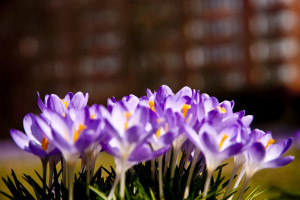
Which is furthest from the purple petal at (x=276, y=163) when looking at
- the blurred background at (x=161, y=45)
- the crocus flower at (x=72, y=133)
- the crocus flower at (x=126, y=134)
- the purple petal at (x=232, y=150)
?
the blurred background at (x=161, y=45)

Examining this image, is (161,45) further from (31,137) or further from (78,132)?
(78,132)

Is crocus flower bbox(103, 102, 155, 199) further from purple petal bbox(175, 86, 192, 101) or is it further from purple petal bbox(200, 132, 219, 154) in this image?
purple petal bbox(175, 86, 192, 101)

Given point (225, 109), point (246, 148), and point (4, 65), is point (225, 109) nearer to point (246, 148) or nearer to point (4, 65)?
point (246, 148)

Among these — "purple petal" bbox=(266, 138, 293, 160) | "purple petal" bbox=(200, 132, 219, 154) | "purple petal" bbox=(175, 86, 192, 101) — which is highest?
"purple petal" bbox=(175, 86, 192, 101)

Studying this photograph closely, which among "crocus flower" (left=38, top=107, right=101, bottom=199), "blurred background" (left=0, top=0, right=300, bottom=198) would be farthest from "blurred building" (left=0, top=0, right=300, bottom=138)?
"crocus flower" (left=38, top=107, right=101, bottom=199)

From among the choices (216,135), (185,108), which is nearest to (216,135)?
(216,135)

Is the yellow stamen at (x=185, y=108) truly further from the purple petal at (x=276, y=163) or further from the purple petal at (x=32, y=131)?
the purple petal at (x=32, y=131)

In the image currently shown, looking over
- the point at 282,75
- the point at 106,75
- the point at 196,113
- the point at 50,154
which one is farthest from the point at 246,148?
the point at 106,75
